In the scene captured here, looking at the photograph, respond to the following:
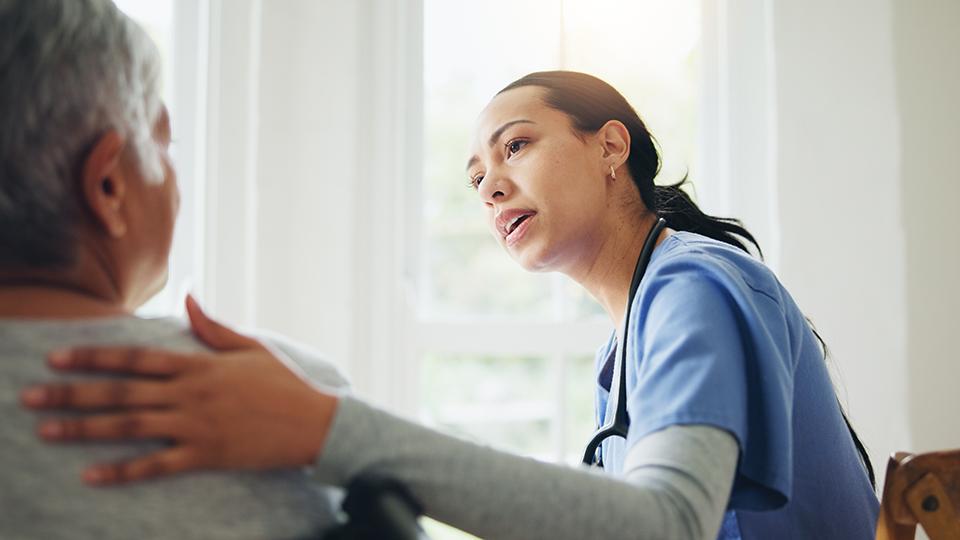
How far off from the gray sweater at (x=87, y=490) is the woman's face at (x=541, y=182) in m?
0.81

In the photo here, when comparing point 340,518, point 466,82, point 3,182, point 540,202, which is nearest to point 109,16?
point 3,182

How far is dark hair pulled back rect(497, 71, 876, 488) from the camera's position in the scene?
1365mm

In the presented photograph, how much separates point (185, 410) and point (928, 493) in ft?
2.82

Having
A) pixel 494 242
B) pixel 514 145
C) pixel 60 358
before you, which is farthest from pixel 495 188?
pixel 494 242

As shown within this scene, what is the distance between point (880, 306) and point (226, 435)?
193 centimetres

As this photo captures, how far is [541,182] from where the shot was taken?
1.33 metres

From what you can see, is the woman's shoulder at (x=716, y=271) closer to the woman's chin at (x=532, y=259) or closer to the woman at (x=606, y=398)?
the woman at (x=606, y=398)

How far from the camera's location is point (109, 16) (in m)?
0.66

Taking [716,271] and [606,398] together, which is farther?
[606,398]

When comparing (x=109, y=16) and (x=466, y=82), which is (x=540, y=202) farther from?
(x=466, y=82)

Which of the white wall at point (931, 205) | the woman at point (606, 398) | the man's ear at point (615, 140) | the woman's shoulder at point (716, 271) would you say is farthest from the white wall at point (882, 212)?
the woman's shoulder at point (716, 271)

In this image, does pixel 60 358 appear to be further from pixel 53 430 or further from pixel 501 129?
pixel 501 129

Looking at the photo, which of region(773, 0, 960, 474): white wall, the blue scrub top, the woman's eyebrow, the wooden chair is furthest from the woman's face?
region(773, 0, 960, 474): white wall

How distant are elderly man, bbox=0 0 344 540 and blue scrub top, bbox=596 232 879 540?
0.39 meters
